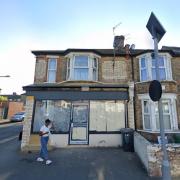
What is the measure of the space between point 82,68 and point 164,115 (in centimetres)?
686

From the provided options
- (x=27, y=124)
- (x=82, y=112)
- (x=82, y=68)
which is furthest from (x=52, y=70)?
(x=27, y=124)

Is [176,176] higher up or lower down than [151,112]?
lower down

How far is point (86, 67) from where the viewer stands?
11.9m

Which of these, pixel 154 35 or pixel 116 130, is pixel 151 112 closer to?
pixel 116 130

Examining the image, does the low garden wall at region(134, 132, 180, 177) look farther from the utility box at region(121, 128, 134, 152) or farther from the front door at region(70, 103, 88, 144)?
the front door at region(70, 103, 88, 144)

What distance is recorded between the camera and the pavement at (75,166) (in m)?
5.71

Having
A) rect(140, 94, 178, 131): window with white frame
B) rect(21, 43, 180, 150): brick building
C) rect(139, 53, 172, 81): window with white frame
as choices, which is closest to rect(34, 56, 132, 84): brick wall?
rect(21, 43, 180, 150): brick building

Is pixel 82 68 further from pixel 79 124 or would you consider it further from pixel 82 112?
pixel 79 124

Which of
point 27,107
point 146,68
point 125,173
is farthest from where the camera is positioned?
point 146,68

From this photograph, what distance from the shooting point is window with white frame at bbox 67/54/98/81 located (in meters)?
11.8

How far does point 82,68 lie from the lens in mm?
11969

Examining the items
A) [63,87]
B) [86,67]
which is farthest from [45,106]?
[86,67]

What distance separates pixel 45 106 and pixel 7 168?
15.0 ft

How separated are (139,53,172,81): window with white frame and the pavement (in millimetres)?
5927
